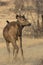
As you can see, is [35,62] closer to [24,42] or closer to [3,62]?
[3,62]

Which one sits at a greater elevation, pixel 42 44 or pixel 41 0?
pixel 41 0

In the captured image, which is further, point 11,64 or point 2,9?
point 2,9

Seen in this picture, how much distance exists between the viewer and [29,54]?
10570 millimetres

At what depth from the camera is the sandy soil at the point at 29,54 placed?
9.05 m

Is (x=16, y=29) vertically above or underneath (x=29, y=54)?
above

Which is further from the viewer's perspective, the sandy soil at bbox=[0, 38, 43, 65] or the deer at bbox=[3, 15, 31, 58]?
the sandy soil at bbox=[0, 38, 43, 65]

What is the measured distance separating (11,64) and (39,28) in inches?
269

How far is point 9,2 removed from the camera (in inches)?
1033

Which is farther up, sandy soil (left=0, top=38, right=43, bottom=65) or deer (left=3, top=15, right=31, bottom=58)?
deer (left=3, top=15, right=31, bottom=58)

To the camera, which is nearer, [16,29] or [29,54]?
[16,29]

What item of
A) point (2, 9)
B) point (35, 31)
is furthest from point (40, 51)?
point (2, 9)

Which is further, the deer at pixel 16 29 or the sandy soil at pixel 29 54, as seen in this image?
the sandy soil at pixel 29 54

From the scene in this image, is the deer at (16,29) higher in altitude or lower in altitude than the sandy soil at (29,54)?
higher

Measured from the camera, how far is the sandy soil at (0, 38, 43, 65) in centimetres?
905
